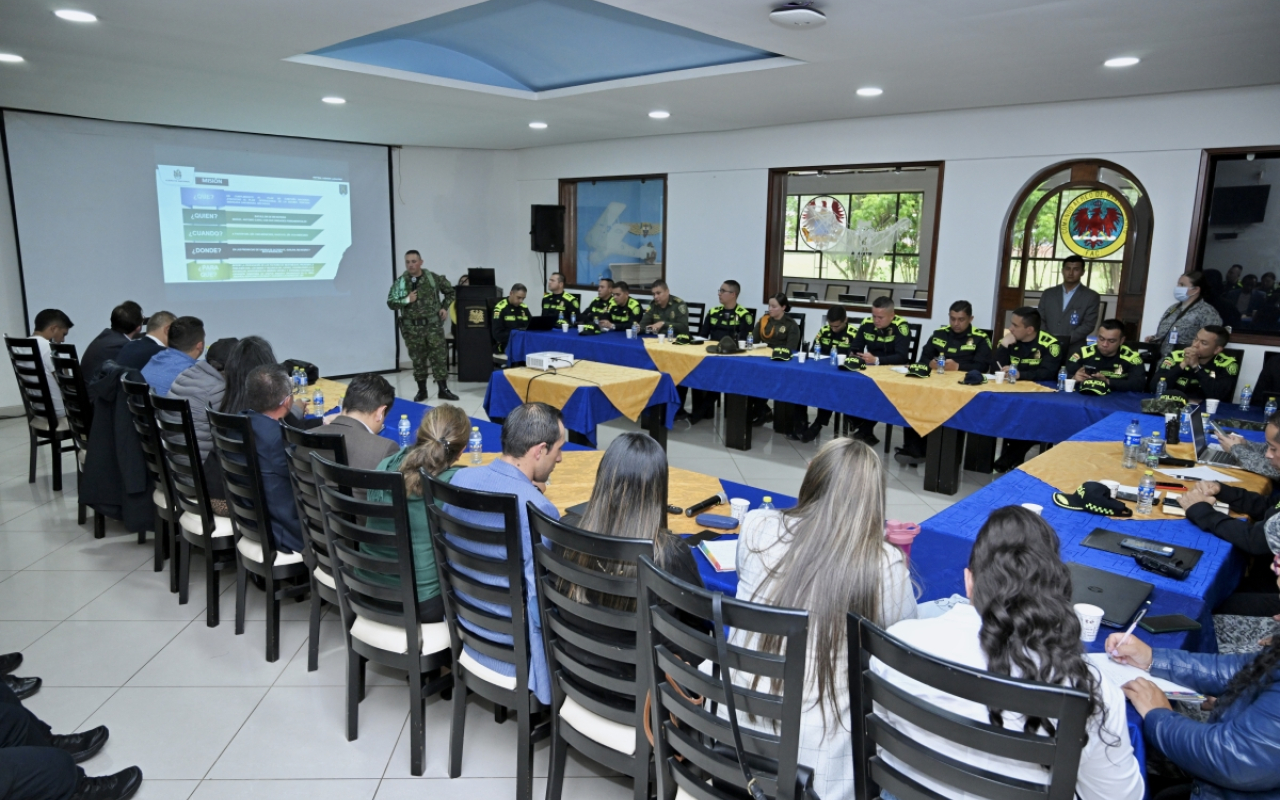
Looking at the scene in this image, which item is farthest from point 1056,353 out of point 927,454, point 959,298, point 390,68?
point 390,68

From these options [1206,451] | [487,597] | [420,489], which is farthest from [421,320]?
[1206,451]

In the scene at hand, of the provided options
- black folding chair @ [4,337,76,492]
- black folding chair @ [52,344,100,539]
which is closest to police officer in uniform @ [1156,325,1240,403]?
black folding chair @ [52,344,100,539]

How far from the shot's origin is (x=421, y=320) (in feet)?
26.6

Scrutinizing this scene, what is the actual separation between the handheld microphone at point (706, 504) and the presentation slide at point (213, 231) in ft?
23.3

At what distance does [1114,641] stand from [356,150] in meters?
9.09

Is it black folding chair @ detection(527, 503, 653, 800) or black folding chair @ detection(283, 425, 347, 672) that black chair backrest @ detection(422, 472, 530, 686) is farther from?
black folding chair @ detection(283, 425, 347, 672)

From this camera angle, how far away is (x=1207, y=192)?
6016mm

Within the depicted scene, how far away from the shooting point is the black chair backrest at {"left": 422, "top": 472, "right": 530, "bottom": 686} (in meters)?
1.96

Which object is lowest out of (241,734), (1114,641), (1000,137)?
(241,734)

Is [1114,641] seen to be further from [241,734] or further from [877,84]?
[877,84]

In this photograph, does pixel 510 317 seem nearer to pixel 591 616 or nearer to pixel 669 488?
pixel 669 488

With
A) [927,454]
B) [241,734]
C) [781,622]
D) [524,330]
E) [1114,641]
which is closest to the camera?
[781,622]

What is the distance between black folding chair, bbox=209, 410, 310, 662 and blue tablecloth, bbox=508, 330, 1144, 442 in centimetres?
383

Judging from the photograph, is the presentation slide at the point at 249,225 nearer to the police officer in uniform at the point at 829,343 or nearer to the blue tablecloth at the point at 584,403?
the blue tablecloth at the point at 584,403
